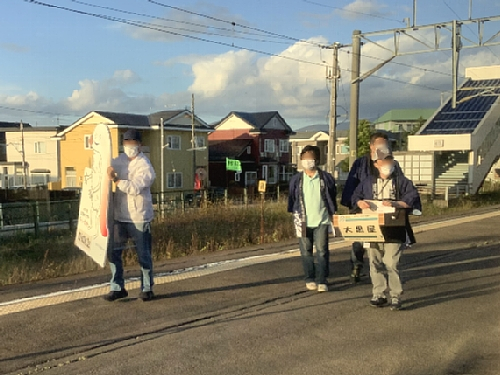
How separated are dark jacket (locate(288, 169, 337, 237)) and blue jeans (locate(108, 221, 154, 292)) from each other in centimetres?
186

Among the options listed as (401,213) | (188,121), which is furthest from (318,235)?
(188,121)

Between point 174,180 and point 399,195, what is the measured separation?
44.2 meters

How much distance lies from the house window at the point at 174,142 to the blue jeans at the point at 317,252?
138 feet

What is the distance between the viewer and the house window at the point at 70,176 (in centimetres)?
5022

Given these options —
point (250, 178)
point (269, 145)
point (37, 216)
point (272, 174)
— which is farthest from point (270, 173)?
point (37, 216)

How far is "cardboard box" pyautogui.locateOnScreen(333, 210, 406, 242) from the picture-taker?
19.6ft

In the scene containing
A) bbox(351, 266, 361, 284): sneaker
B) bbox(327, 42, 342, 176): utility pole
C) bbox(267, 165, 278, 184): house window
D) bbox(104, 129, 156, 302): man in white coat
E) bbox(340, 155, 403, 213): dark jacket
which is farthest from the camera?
bbox(267, 165, 278, 184): house window

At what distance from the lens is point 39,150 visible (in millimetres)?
57344

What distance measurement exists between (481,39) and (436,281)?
14.3 m

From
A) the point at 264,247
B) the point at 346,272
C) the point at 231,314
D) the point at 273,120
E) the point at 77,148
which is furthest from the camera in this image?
the point at 273,120

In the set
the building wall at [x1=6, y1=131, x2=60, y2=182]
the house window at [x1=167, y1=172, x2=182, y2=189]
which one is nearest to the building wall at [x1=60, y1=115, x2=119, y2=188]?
the building wall at [x1=6, y1=131, x2=60, y2=182]

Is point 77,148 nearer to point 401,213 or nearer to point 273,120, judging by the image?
point 273,120

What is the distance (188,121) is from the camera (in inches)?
1993

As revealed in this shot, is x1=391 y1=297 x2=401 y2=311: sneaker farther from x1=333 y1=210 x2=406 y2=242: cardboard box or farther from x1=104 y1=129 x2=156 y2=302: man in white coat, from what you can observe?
x1=104 y1=129 x2=156 y2=302: man in white coat
